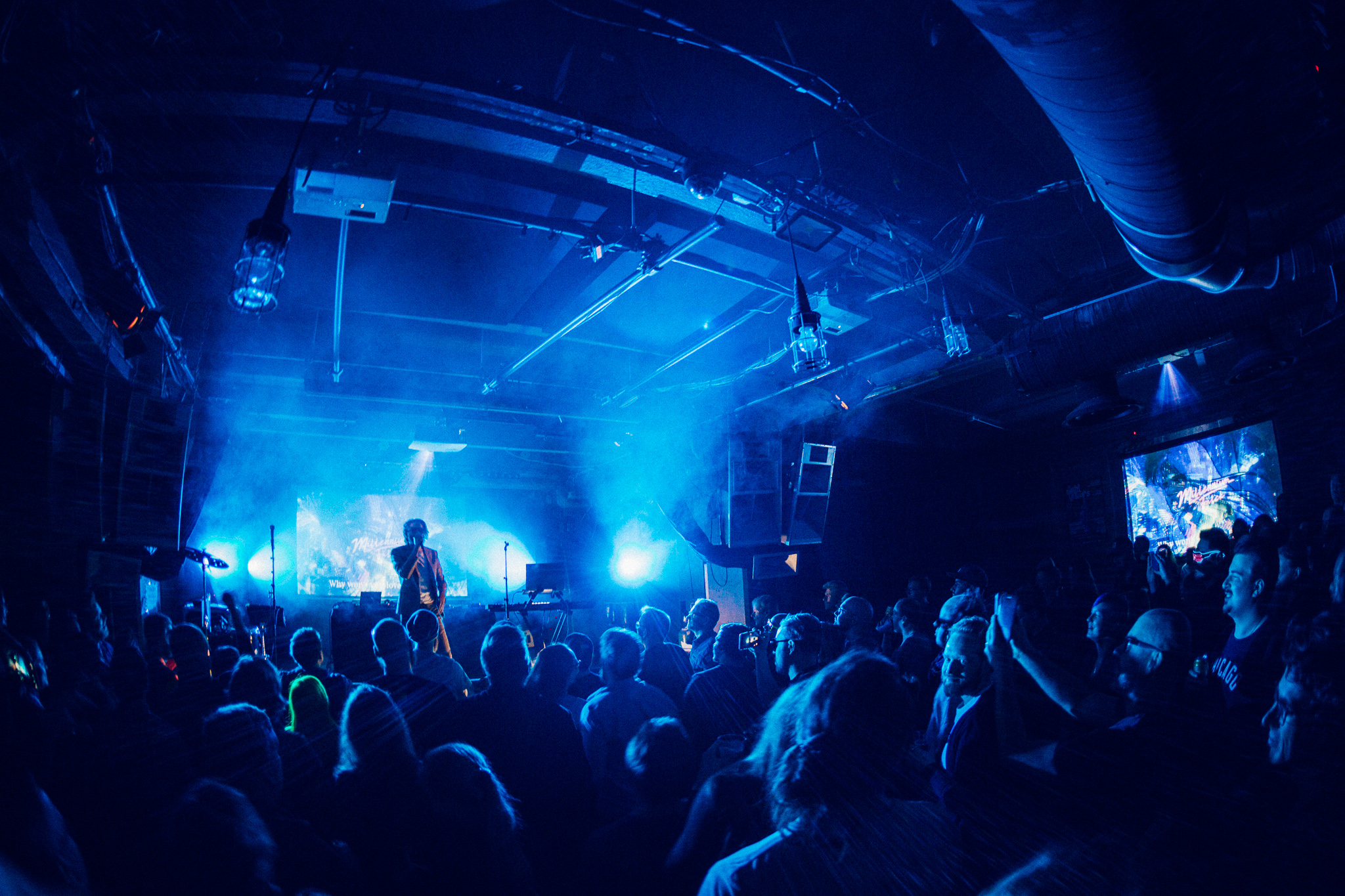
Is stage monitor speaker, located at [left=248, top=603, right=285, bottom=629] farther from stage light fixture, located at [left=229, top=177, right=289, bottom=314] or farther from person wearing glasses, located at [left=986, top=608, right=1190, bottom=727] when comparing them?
person wearing glasses, located at [left=986, top=608, right=1190, bottom=727]

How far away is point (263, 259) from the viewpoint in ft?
8.73

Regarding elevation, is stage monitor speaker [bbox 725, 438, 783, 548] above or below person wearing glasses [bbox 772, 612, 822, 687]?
above

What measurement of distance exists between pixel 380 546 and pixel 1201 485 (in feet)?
38.0

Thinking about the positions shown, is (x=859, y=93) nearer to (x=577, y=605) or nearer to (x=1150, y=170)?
(x=1150, y=170)

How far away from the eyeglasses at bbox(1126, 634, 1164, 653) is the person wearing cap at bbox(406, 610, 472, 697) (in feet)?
10.7

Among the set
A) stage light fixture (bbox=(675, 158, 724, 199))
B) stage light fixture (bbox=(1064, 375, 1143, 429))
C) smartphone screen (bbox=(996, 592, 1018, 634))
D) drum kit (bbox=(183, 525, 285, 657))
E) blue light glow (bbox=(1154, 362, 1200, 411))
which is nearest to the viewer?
smartphone screen (bbox=(996, 592, 1018, 634))

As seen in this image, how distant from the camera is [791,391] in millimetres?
7418

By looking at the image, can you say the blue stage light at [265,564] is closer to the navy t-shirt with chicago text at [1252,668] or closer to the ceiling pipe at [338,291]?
the ceiling pipe at [338,291]

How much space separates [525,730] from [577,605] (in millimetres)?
6874

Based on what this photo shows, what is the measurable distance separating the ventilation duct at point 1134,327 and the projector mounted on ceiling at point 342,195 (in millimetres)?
4737

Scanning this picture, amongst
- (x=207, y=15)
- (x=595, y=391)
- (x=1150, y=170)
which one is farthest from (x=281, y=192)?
(x=595, y=391)

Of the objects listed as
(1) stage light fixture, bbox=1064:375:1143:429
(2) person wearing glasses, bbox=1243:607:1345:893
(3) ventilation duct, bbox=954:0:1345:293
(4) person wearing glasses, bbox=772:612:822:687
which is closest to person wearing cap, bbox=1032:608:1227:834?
(2) person wearing glasses, bbox=1243:607:1345:893

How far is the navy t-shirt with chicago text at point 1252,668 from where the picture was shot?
2.37 metres

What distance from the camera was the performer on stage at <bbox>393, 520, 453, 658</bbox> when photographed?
5.96 meters
